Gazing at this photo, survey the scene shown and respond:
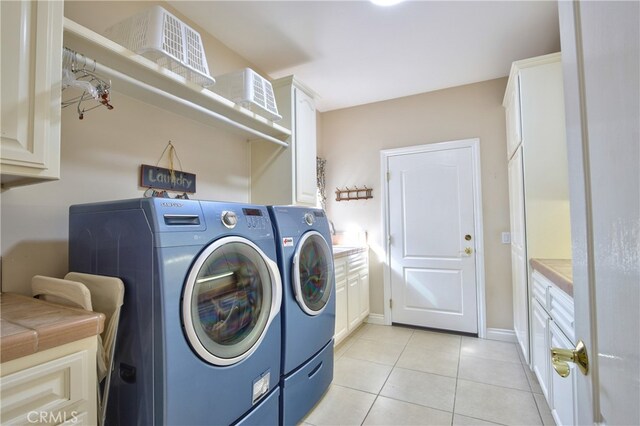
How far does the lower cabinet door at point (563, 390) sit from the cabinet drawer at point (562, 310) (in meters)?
0.04

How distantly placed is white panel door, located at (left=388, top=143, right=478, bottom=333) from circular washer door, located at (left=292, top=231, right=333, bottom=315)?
1570 millimetres

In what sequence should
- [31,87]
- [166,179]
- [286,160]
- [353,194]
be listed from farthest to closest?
[353,194] → [286,160] → [166,179] → [31,87]

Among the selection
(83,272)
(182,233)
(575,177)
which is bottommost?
(83,272)

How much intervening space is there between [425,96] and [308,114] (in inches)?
60.2

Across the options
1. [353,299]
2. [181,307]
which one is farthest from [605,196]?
[353,299]

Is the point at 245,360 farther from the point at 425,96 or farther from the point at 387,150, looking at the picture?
the point at 425,96

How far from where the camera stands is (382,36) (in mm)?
2303

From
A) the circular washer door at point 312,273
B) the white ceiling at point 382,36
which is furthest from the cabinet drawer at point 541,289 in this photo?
the white ceiling at point 382,36

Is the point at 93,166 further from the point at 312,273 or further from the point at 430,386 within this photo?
the point at 430,386

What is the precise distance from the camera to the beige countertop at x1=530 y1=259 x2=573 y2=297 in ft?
4.26

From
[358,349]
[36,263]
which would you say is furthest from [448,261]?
[36,263]

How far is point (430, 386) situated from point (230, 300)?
5.61 feet

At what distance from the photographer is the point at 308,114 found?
2.71 metres

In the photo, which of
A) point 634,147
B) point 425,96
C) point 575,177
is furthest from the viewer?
point 425,96
